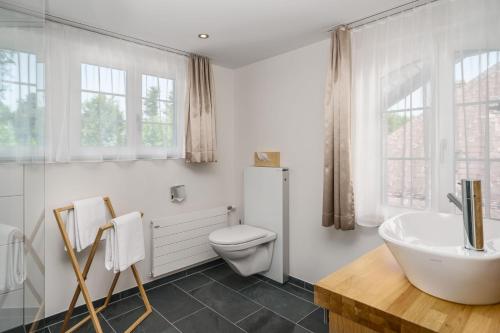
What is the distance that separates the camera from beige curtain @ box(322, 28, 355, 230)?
6.76 ft

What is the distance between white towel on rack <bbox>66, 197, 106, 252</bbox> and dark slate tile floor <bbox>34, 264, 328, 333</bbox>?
63 centimetres

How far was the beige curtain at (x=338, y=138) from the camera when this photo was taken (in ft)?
6.76

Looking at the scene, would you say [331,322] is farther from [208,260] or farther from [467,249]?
[208,260]

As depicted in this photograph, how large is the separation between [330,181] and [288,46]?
1.25m

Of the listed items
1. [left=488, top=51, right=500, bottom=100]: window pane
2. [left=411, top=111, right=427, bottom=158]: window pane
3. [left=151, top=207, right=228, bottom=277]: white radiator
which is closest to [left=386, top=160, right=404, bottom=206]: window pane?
[left=411, top=111, right=427, bottom=158]: window pane

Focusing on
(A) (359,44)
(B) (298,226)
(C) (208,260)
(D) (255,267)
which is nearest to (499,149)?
(A) (359,44)

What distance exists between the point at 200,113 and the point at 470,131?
2066mm

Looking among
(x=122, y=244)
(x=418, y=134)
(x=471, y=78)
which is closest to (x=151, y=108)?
(x=122, y=244)

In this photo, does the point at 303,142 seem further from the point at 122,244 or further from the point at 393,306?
the point at 393,306

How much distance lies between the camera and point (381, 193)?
2000 mm

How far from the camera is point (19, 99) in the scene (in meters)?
1.12

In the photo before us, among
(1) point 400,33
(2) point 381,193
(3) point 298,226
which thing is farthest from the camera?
(3) point 298,226

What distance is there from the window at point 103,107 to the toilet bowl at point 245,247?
1147mm

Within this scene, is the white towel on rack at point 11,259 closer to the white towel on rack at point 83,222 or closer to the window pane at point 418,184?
the white towel on rack at point 83,222
